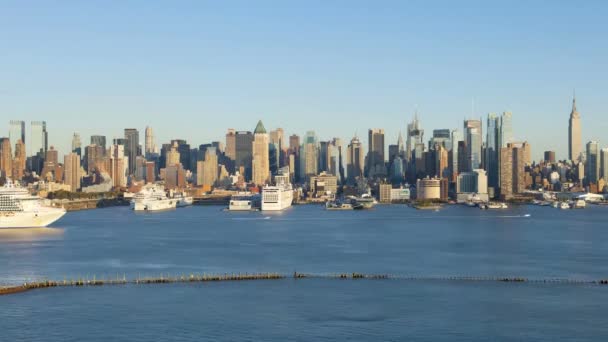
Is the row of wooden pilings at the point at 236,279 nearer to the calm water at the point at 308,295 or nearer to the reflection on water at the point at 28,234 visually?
the calm water at the point at 308,295

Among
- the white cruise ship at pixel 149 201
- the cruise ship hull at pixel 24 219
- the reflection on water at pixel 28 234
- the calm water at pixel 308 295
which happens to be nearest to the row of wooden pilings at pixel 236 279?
the calm water at pixel 308 295

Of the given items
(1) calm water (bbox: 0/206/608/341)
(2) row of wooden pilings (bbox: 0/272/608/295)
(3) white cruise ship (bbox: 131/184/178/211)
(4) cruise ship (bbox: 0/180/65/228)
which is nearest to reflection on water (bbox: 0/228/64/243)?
(1) calm water (bbox: 0/206/608/341)

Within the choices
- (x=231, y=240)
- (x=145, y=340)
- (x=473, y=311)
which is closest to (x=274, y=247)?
(x=231, y=240)

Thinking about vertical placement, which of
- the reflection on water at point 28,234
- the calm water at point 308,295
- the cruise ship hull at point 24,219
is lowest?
the calm water at point 308,295

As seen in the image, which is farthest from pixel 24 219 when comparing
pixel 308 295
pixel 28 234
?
pixel 308 295

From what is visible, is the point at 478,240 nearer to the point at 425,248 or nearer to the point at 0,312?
the point at 425,248

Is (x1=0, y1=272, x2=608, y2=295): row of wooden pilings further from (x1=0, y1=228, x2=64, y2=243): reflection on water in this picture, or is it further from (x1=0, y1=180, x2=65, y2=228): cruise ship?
(x1=0, y1=180, x2=65, y2=228): cruise ship
